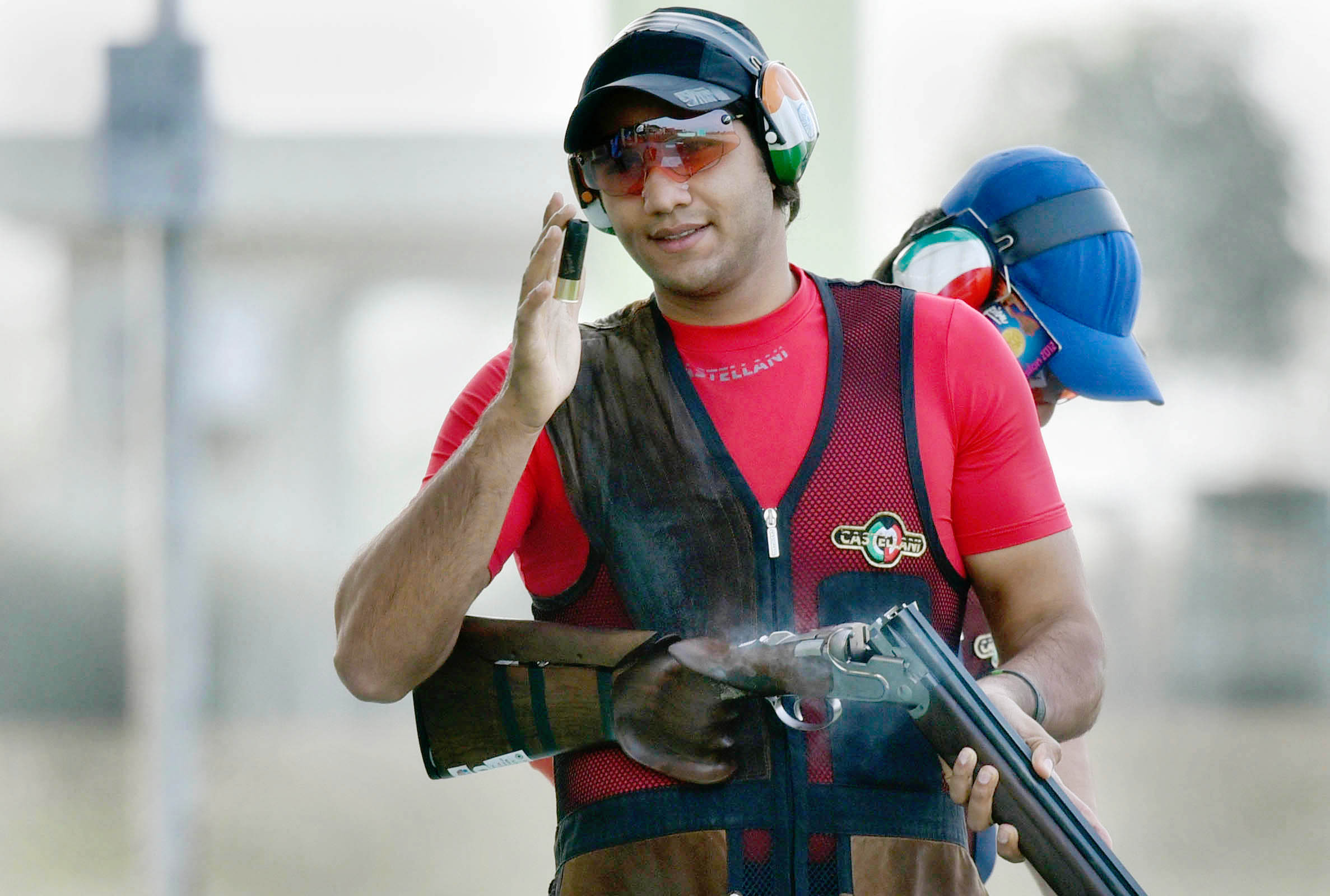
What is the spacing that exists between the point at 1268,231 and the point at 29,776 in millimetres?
7142

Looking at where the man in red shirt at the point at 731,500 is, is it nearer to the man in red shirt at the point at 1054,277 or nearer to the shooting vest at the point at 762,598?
the shooting vest at the point at 762,598

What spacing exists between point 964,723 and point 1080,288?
89cm

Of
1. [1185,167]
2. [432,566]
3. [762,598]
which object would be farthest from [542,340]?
[1185,167]

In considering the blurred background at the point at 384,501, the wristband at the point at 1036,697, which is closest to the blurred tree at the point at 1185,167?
the blurred background at the point at 384,501

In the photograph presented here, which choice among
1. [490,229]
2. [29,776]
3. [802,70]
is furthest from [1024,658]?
[29,776]

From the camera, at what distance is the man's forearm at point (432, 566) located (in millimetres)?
1343

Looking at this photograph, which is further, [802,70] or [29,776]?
[29,776]

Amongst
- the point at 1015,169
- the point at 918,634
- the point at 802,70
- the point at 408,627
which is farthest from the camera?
the point at 802,70

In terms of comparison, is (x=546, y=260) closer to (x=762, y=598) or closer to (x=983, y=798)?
(x=762, y=598)

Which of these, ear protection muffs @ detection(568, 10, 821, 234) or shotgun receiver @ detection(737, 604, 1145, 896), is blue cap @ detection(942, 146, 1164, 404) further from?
shotgun receiver @ detection(737, 604, 1145, 896)

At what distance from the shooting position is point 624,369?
1.55 m

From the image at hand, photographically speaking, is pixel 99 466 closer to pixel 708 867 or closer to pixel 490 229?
pixel 490 229

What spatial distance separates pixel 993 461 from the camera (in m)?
1.49

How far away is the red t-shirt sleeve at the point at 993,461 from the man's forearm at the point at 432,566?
522 millimetres
